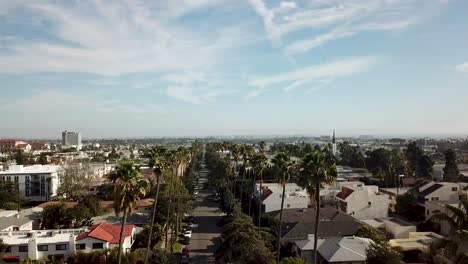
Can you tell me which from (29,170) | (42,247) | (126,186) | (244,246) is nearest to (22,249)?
(42,247)

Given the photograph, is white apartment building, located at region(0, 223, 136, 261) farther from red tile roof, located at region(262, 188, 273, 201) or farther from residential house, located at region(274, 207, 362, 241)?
red tile roof, located at region(262, 188, 273, 201)

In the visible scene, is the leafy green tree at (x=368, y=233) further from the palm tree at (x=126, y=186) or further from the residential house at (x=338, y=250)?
the palm tree at (x=126, y=186)

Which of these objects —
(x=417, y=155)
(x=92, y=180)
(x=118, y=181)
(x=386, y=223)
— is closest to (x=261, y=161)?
(x=386, y=223)

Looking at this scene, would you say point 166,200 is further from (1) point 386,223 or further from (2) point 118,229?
(1) point 386,223

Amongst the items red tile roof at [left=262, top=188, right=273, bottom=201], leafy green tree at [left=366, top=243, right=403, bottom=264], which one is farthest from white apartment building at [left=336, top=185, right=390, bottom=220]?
leafy green tree at [left=366, top=243, right=403, bottom=264]

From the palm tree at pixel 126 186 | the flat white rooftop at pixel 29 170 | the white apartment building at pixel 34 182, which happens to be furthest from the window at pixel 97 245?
the flat white rooftop at pixel 29 170

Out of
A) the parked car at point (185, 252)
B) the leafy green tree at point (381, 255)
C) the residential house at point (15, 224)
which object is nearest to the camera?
the leafy green tree at point (381, 255)

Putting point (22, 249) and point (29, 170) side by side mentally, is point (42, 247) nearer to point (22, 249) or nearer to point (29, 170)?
point (22, 249)
